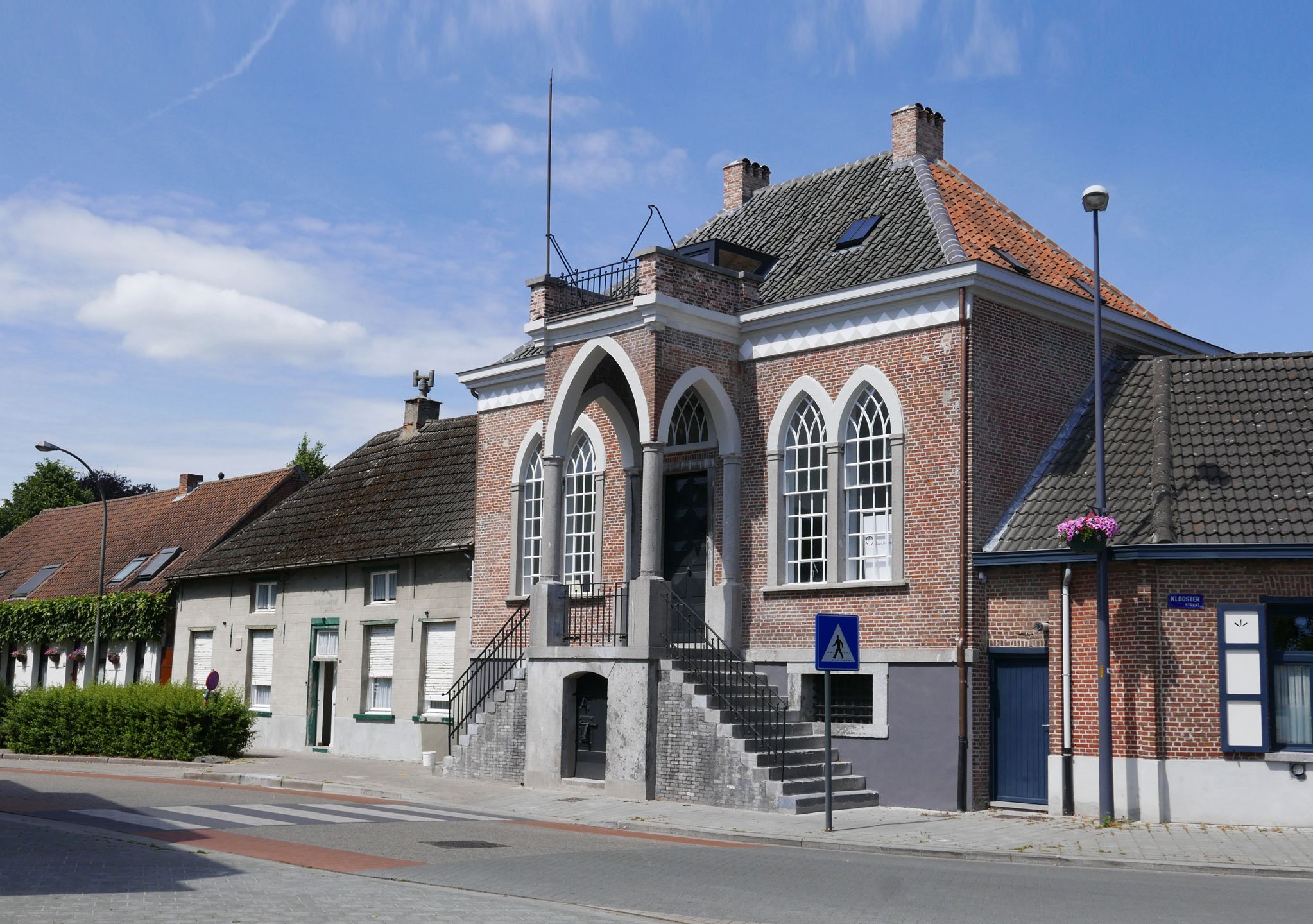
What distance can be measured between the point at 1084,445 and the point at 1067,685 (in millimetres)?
3923

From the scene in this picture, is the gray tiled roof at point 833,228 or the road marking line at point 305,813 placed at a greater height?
the gray tiled roof at point 833,228

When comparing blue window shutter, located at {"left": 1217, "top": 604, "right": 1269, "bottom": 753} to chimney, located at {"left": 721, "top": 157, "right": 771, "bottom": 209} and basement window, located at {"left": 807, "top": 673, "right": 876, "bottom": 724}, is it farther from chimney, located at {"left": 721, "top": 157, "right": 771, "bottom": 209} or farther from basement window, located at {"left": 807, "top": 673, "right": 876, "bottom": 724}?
chimney, located at {"left": 721, "top": 157, "right": 771, "bottom": 209}

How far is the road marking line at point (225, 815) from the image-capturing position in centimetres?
1521

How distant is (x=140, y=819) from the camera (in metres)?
15.4

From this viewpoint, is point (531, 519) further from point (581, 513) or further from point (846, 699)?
point (846, 699)

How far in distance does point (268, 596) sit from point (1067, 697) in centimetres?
1968

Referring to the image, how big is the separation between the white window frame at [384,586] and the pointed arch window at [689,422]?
8.15 meters

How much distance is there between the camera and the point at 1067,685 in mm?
17469

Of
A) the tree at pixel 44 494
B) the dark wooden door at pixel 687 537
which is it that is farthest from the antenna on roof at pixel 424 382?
the tree at pixel 44 494

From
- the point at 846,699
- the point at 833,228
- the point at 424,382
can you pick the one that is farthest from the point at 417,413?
the point at 846,699

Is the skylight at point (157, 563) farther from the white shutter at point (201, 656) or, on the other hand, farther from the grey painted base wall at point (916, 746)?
the grey painted base wall at point (916, 746)

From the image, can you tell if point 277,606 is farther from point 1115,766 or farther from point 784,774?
point 1115,766

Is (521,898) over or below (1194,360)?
below

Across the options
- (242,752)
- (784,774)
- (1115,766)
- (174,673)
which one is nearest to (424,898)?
(784,774)
